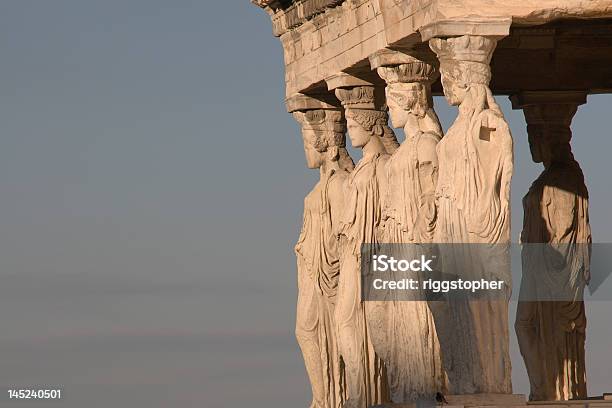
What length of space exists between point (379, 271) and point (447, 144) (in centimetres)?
301

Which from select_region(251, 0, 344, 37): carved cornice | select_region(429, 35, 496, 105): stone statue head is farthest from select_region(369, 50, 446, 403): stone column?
select_region(251, 0, 344, 37): carved cornice

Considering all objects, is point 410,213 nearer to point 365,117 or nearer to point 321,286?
point 365,117

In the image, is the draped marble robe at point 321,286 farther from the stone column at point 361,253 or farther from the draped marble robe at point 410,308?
the draped marble robe at point 410,308

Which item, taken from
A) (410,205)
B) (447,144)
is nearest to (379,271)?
(410,205)

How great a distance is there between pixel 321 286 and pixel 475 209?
19.6 feet

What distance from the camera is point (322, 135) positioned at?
31344 mm

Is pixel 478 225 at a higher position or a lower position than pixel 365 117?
lower

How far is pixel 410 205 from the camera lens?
27.3m

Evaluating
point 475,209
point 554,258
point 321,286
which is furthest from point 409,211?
point 554,258

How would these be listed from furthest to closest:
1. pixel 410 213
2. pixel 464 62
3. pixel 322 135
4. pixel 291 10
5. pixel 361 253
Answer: pixel 322 135 → pixel 291 10 → pixel 361 253 → pixel 410 213 → pixel 464 62

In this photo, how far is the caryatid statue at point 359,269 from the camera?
28.7m

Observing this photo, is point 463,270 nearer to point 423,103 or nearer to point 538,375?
point 423,103

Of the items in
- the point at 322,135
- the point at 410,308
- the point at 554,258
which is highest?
the point at 322,135

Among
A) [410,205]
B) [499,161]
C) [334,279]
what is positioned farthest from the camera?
[334,279]
